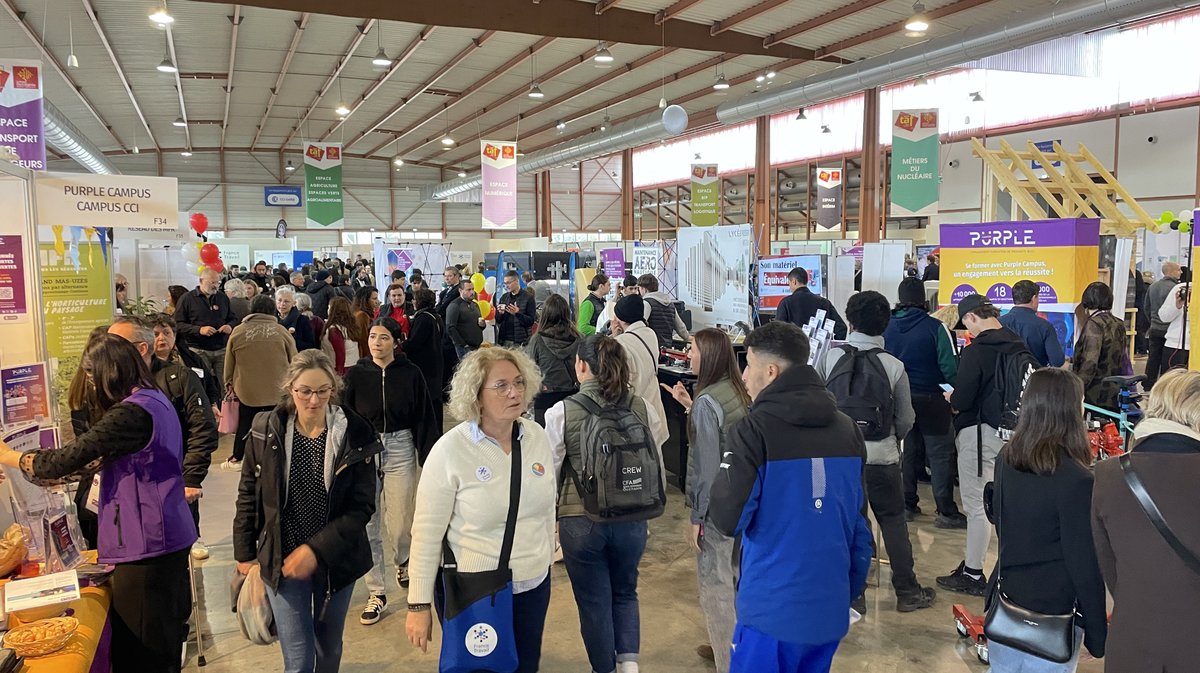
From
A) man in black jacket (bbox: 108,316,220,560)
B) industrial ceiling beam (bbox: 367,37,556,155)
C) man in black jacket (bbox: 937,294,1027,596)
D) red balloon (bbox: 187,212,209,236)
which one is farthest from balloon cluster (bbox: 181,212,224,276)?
man in black jacket (bbox: 937,294,1027,596)

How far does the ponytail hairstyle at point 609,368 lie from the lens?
2.76m

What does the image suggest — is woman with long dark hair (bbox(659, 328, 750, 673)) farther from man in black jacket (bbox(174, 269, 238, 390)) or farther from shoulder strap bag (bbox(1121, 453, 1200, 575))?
man in black jacket (bbox(174, 269, 238, 390))

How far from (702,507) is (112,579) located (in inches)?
80.0

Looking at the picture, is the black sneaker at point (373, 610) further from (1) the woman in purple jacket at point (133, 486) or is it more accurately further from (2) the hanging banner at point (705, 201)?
(2) the hanging banner at point (705, 201)

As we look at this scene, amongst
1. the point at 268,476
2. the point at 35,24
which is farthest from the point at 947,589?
the point at 35,24

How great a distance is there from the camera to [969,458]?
384 centimetres

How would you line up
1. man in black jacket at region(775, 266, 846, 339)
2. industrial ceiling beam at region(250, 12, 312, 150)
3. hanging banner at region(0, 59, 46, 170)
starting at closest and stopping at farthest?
man in black jacket at region(775, 266, 846, 339) < hanging banner at region(0, 59, 46, 170) < industrial ceiling beam at region(250, 12, 312, 150)

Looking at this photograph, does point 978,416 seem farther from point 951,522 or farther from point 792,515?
point 792,515

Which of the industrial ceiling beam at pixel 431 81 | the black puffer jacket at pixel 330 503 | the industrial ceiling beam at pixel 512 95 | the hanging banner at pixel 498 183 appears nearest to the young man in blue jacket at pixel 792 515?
the black puffer jacket at pixel 330 503

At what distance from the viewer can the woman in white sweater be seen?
6.82 ft

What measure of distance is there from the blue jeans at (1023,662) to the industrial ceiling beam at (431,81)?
35.7ft

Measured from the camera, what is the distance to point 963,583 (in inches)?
155

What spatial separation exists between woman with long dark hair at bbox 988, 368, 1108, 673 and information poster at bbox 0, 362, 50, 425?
3577mm

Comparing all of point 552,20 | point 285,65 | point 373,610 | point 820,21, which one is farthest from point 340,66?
point 373,610
